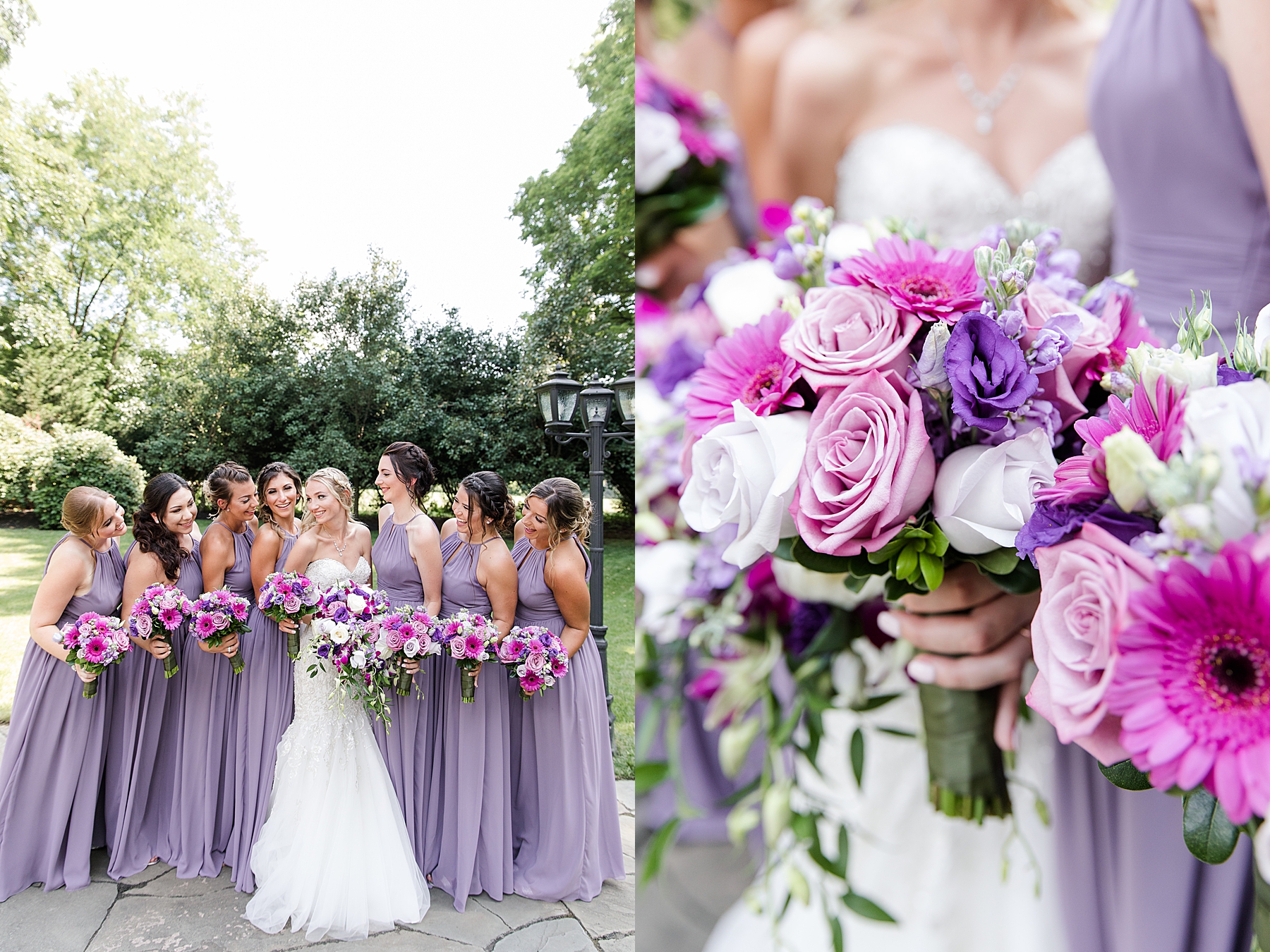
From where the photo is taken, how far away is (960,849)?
65 centimetres

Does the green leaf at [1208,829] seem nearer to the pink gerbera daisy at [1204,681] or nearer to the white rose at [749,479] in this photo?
the pink gerbera daisy at [1204,681]

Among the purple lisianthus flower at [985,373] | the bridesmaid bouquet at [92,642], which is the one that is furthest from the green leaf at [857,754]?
the bridesmaid bouquet at [92,642]

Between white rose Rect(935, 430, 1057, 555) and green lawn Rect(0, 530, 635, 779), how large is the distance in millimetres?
895

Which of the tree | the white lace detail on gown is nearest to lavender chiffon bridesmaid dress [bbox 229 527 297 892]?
the tree

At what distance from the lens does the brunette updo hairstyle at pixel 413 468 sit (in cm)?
148

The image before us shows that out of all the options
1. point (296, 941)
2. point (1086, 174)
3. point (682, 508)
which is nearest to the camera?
point (682, 508)

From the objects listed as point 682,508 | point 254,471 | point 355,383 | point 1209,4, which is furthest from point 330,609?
point 1209,4

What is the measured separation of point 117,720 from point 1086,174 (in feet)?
6.37

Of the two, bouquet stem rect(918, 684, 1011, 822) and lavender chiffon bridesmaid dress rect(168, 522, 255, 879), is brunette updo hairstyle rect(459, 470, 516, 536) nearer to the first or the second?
lavender chiffon bridesmaid dress rect(168, 522, 255, 879)

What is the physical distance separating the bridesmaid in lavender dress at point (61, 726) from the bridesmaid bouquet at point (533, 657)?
776 mm

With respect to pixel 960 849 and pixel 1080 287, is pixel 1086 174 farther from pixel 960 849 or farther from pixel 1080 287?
pixel 960 849

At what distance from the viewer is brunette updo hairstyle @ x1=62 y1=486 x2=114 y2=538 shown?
4.78 feet

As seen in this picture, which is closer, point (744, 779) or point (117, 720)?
point (744, 779)

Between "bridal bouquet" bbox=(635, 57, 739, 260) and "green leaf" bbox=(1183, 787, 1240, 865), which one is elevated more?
"bridal bouquet" bbox=(635, 57, 739, 260)
